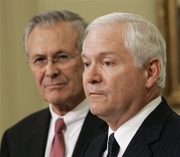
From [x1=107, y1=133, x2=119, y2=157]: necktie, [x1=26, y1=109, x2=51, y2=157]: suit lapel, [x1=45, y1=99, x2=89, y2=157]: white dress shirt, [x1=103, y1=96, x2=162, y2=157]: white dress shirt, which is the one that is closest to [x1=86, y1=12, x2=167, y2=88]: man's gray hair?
[x1=103, y1=96, x2=162, y2=157]: white dress shirt

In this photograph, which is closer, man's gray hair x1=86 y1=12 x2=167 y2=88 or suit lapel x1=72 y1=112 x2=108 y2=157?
man's gray hair x1=86 y1=12 x2=167 y2=88

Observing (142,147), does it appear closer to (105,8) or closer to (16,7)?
(105,8)

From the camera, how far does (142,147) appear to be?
2377mm

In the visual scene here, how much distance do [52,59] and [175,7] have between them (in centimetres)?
174


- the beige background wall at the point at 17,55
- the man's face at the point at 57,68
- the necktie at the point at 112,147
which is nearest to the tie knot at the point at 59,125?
the man's face at the point at 57,68

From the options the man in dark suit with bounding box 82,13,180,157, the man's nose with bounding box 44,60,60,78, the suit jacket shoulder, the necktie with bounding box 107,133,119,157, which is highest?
the man in dark suit with bounding box 82,13,180,157

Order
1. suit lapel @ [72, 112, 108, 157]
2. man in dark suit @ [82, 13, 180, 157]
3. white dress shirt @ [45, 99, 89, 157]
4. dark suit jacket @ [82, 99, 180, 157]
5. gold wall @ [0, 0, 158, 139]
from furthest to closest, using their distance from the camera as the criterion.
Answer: gold wall @ [0, 0, 158, 139] → white dress shirt @ [45, 99, 89, 157] → suit lapel @ [72, 112, 108, 157] → man in dark suit @ [82, 13, 180, 157] → dark suit jacket @ [82, 99, 180, 157]

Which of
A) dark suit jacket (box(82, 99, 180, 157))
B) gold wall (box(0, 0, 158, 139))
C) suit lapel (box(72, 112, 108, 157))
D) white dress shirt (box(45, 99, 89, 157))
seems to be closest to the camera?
dark suit jacket (box(82, 99, 180, 157))

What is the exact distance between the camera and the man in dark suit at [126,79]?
2479 millimetres

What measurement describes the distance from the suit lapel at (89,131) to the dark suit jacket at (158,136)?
881mm

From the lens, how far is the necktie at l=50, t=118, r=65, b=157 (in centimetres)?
335

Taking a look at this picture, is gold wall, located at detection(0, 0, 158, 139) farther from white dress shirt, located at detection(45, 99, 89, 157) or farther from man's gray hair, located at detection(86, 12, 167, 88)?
man's gray hair, located at detection(86, 12, 167, 88)

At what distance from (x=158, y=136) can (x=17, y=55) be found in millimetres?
3081

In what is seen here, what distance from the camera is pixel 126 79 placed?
249 cm
